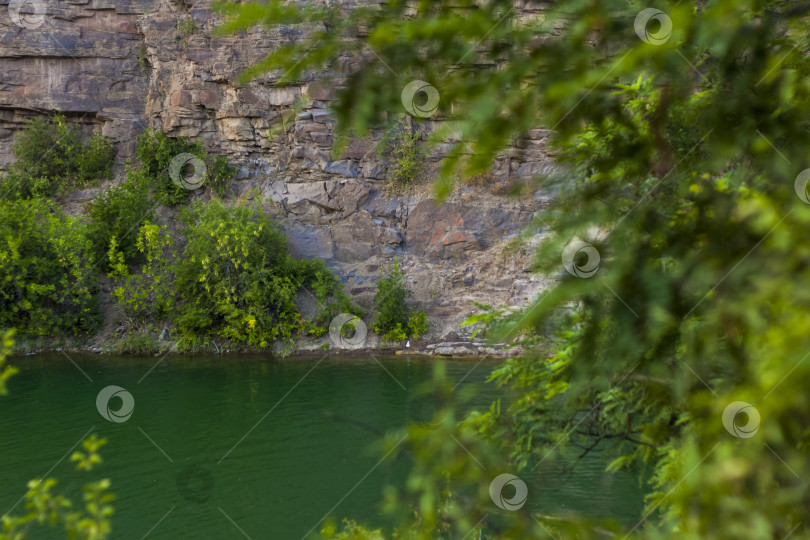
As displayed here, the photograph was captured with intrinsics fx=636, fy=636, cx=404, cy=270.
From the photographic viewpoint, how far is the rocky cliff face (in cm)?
1833

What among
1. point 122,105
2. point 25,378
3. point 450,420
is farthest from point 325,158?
point 450,420

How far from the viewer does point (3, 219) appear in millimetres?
16250

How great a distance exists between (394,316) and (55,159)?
1235 centimetres

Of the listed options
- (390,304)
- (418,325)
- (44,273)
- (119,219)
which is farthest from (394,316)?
(44,273)

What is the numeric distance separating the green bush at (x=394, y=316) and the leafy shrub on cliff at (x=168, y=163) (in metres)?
6.41

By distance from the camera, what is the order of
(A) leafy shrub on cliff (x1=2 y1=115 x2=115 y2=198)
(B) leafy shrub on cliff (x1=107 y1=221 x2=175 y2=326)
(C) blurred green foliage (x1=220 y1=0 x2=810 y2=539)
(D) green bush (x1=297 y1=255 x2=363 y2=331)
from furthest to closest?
(A) leafy shrub on cliff (x1=2 y1=115 x2=115 y2=198) → (B) leafy shrub on cliff (x1=107 y1=221 x2=175 y2=326) → (D) green bush (x1=297 y1=255 x2=363 y2=331) → (C) blurred green foliage (x1=220 y1=0 x2=810 y2=539)

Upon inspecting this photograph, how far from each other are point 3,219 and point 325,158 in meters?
8.69

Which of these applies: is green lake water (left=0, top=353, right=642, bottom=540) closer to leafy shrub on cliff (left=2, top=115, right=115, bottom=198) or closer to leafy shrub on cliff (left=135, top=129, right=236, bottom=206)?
leafy shrub on cliff (left=135, top=129, right=236, bottom=206)

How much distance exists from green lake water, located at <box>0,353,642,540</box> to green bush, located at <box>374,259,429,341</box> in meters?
1.85

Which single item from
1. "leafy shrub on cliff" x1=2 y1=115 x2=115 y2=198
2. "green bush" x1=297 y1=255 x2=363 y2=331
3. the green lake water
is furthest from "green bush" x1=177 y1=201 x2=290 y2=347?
"leafy shrub on cliff" x1=2 y1=115 x2=115 y2=198

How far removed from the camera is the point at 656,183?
134 centimetres

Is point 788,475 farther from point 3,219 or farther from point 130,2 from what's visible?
point 130,2

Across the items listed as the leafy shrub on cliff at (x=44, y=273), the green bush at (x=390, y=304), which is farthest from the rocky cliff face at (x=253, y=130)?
the leafy shrub on cliff at (x=44, y=273)

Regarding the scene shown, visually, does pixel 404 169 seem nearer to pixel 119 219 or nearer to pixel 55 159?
pixel 119 219
